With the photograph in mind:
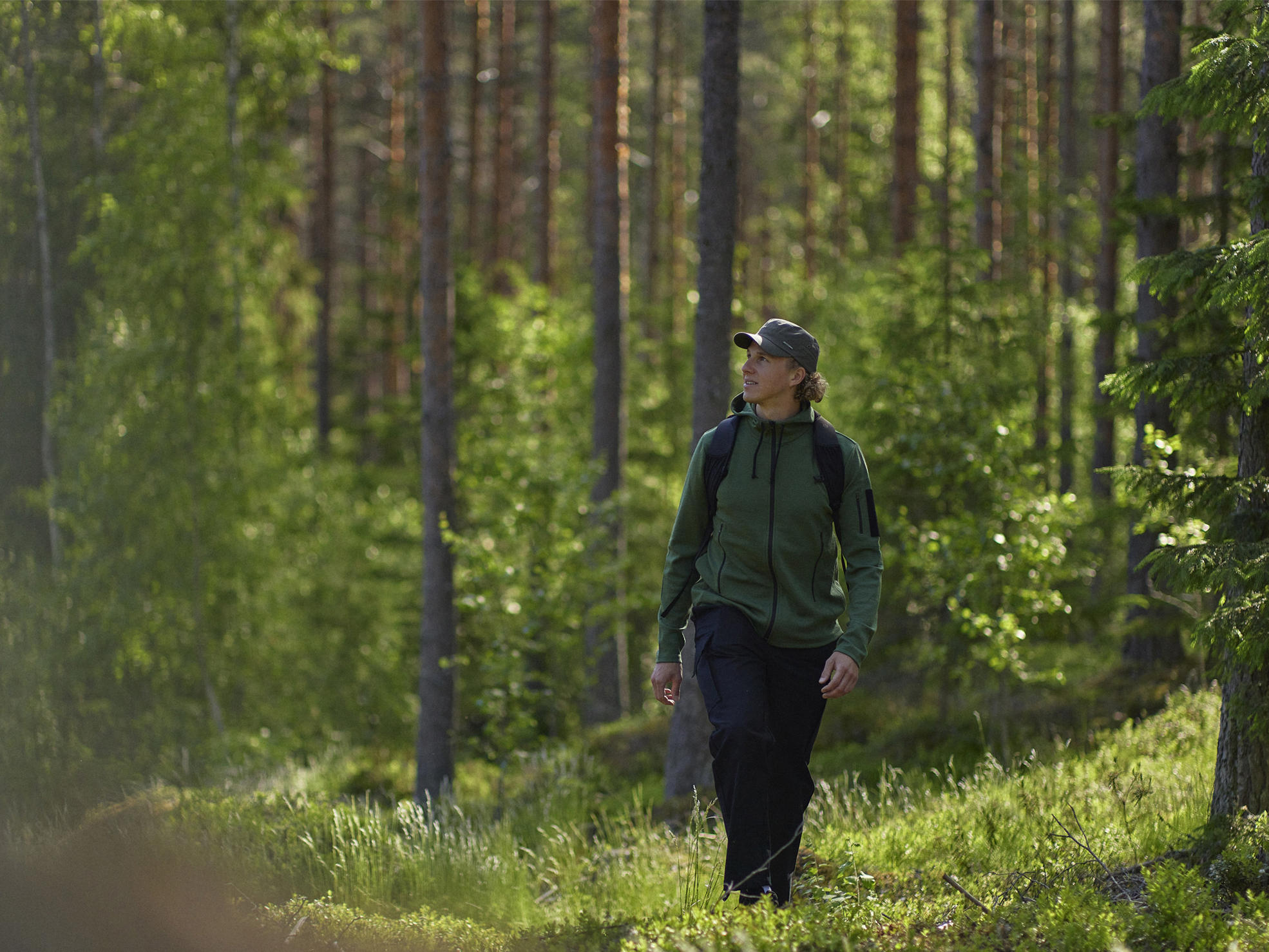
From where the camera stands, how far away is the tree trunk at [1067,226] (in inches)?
793

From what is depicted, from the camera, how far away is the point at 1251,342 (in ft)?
15.2

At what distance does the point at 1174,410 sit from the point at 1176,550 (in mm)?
889

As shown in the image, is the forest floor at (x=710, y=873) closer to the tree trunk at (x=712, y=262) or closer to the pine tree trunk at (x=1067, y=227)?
the tree trunk at (x=712, y=262)

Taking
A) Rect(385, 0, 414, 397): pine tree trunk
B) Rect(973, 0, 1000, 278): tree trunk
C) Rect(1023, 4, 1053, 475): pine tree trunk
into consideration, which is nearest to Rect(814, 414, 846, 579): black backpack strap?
Rect(973, 0, 1000, 278): tree trunk

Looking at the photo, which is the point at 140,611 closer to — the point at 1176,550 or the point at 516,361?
the point at 516,361

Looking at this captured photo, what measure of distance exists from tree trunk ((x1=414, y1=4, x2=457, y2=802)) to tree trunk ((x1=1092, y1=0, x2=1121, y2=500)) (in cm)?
739

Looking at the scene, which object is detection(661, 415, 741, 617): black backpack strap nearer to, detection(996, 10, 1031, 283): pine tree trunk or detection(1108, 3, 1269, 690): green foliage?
detection(1108, 3, 1269, 690): green foliage

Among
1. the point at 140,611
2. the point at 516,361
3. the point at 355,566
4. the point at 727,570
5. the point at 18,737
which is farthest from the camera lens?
the point at 355,566

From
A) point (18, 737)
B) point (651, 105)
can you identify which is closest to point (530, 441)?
point (18, 737)

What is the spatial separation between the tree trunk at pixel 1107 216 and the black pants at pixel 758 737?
9285 mm

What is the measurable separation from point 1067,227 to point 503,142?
38.8 ft

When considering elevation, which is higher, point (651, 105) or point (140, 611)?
point (651, 105)

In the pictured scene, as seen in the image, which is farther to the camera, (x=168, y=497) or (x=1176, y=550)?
(x=168, y=497)

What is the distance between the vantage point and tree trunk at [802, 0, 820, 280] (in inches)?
977
